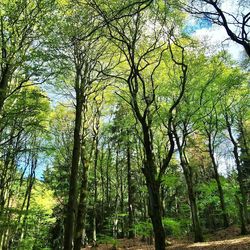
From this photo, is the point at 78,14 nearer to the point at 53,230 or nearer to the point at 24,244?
the point at 24,244

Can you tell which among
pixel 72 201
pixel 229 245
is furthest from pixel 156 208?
pixel 229 245

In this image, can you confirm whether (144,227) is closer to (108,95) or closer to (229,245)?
(229,245)

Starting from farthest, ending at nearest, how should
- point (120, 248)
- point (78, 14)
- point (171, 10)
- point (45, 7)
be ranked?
point (120, 248) < point (171, 10) < point (78, 14) < point (45, 7)

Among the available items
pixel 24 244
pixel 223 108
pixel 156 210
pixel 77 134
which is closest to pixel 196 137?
pixel 223 108

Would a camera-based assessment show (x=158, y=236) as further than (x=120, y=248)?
No

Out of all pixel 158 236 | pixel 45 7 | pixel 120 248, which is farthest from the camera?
pixel 120 248

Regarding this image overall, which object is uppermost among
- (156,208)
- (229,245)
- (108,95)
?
(108,95)

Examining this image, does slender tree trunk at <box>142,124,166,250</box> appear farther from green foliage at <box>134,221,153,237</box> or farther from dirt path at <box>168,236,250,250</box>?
green foliage at <box>134,221,153,237</box>

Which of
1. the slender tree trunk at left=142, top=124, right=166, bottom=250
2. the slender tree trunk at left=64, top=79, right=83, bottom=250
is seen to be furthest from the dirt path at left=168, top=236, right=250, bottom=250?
the slender tree trunk at left=64, top=79, right=83, bottom=250

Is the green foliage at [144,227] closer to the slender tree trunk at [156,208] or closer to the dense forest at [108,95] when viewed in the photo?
the dense forest at [108,95]

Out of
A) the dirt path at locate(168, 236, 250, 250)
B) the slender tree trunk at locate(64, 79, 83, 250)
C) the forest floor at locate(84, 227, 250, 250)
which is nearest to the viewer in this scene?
the slender tree trunk at locate(64, 79, 83, 250)

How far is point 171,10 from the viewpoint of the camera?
11766 millimetres

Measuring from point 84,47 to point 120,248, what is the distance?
1547 cm

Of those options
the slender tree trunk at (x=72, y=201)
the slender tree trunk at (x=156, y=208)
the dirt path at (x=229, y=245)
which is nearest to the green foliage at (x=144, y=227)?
the dirt path at (x=229, y=245)
